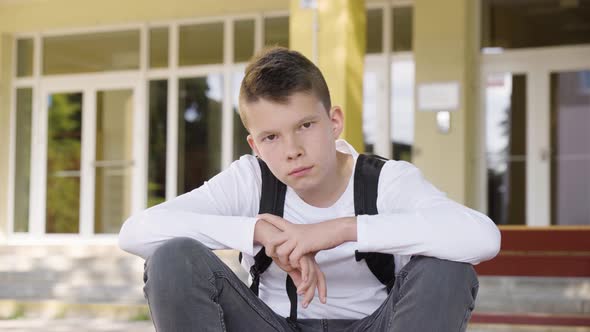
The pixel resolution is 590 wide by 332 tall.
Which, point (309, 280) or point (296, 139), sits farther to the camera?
point (296, 139)

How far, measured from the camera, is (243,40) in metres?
9.64

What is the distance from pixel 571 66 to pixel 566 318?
3.91 meters

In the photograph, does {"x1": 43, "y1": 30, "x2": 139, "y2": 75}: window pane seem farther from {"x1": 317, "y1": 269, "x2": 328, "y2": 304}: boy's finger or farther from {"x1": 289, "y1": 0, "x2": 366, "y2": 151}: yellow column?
{"x1": 317, "y1": 269, "x2": 328, "y2": 304}: boy's finger

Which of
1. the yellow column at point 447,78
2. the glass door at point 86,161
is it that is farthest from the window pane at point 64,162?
the yellow column at point 447,78

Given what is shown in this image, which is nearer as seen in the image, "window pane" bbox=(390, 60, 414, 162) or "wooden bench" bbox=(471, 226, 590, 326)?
"wooden bench" bbox=(471, 226, 590, 326)

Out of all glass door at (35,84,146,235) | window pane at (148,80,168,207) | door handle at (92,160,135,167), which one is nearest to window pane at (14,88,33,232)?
glass door at (35,84,146,235)

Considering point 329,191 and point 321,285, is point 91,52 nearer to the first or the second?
point 329,191

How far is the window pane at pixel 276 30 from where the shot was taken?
9.40m

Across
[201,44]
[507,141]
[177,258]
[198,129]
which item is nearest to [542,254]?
[177,258]

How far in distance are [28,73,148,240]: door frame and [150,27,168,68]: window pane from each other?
309 millimetres

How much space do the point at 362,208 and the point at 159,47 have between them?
8.34 m

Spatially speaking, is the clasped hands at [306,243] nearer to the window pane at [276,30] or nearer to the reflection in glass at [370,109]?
the reflection in glass at [370,109]

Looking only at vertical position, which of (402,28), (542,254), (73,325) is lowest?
(73,325)

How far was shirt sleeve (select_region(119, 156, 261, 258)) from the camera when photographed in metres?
2.06
